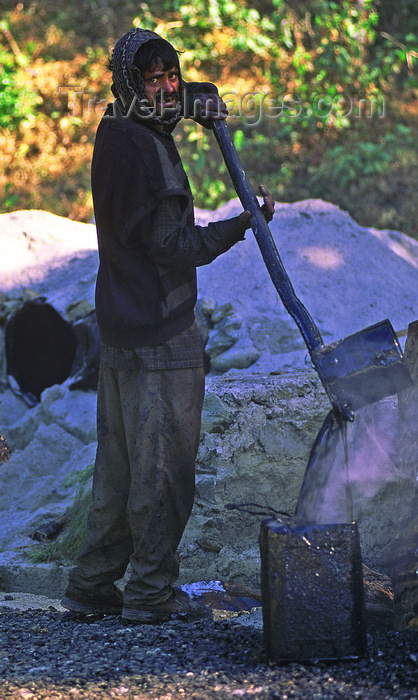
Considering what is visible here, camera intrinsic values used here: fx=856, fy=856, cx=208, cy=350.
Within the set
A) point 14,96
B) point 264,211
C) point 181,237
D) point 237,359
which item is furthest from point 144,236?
point 14,96

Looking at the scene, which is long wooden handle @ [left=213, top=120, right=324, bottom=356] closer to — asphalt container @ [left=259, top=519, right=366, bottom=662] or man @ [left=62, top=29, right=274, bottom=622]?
man @ [left=62, top=29, right=274, bottom=622]

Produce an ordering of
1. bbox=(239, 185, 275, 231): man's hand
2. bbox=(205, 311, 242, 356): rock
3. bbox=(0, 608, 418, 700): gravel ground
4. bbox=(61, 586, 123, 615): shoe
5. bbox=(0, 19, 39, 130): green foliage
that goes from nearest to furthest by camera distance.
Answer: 1. bbox=(0, 608, 418, 700): gravel ground
2. bbox=(239, 185, 275, 231): man's hand
3. bbox=(61, 586, 123, 615): shoe
4. bbox=(205, 311, 242, 356): rock
5. bbox=(0, 19, 39, 130): green foliage

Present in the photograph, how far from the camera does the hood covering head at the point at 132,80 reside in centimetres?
298

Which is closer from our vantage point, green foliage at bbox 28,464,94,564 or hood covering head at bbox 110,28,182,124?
hood covering head at bbox 110,28,182,124

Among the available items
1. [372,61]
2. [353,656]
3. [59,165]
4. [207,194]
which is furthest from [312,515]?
[372,61]

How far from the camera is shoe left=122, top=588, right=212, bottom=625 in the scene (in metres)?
3.08

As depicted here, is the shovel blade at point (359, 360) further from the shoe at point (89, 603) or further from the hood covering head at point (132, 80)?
the shoe at point (89, 603)

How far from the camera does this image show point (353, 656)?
254 cm

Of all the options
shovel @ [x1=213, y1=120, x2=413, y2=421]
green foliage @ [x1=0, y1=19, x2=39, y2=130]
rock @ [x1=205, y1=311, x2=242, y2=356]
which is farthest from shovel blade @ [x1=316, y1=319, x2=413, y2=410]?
green foliage @ [x1=0, y1=19, x2=39, y2=130]

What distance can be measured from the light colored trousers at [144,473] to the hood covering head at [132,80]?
36.5 inches

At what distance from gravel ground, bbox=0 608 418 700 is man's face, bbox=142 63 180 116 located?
183cm

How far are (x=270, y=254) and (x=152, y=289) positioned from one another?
1.48 ft

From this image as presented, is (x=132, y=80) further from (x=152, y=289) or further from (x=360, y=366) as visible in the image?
(x=360, y=366)

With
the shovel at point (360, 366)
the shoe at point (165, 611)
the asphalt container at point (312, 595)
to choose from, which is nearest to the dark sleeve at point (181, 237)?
the shovel at point (360, 366)
